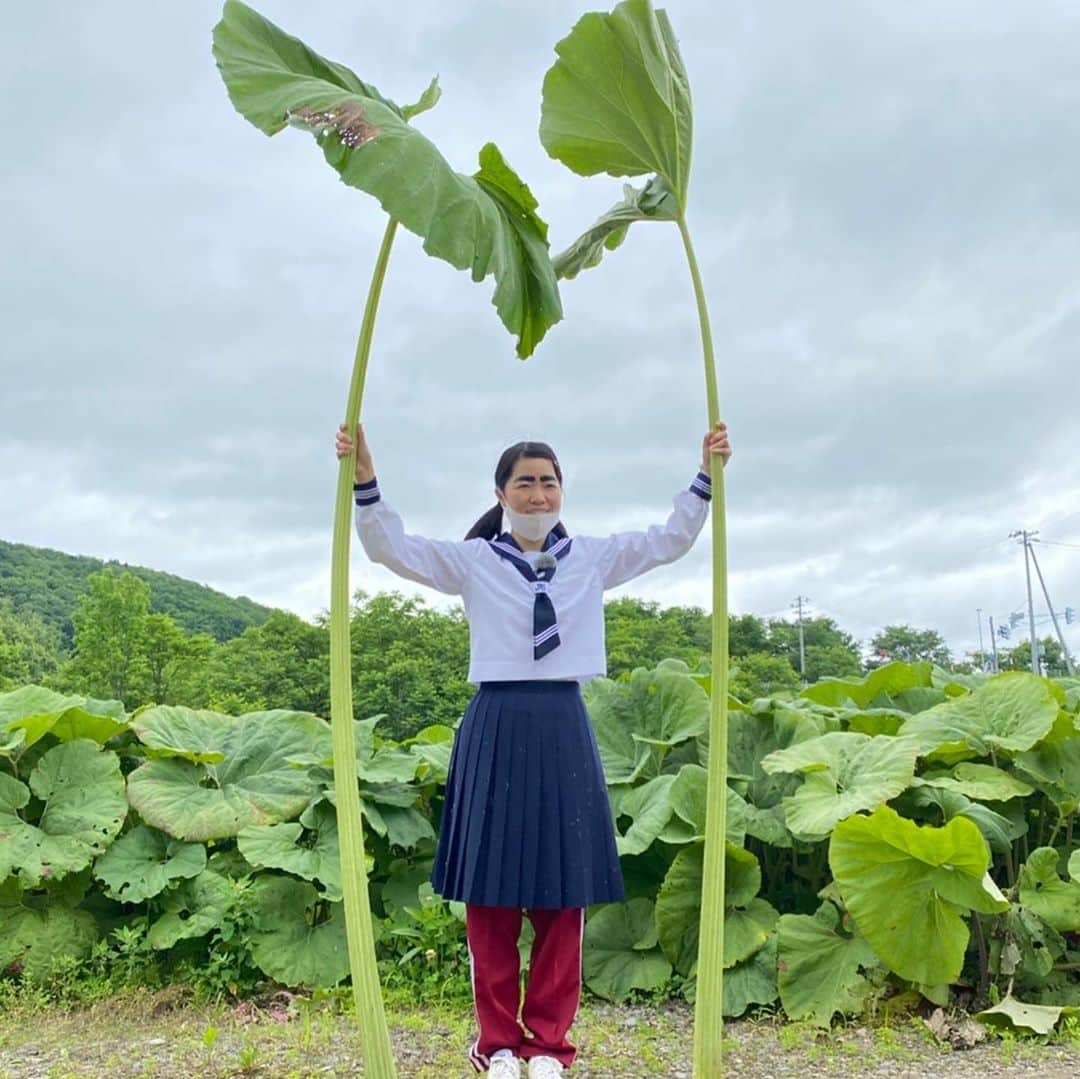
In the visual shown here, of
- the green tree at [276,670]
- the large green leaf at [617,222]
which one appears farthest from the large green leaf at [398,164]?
the green tree at [276,670]

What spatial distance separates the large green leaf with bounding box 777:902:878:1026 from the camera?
372cm

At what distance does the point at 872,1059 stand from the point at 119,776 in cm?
309

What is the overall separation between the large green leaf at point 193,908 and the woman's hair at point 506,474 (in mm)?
2025

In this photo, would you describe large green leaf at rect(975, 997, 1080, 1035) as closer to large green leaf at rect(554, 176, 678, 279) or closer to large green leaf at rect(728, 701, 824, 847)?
large green leaf at rect(728, 701, 824, 847)

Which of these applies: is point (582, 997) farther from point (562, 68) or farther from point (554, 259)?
point (562, 68)

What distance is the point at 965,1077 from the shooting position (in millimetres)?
3230

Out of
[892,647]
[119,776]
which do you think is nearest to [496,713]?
[119,776]

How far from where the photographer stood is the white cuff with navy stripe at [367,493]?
9.20 feet

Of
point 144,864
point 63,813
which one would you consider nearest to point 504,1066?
point 144,864

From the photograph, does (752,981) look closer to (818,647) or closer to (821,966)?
(821,966)

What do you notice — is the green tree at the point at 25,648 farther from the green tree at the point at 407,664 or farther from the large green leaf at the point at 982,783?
the large green leaf at the point at 982,783

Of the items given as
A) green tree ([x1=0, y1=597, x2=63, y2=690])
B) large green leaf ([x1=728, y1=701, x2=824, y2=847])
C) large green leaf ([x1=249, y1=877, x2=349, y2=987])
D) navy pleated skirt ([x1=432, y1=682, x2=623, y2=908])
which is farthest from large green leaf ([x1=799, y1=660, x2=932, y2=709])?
green tree ([x1=0, y1=597, x2=63, y2=690])

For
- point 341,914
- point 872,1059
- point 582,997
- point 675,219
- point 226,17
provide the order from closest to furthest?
point 226,17
point 675,219
point 872,1059
point 582,997
point 341,914

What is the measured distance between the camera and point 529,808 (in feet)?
9.39
